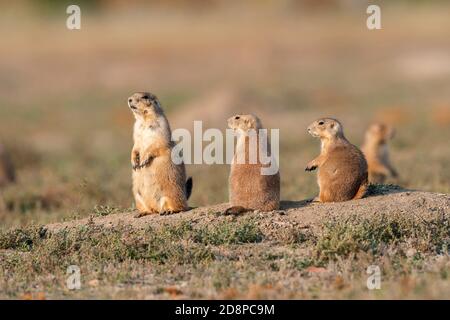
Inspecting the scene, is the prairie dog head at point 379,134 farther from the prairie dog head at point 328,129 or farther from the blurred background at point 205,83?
the prairie dog head at point 328,129

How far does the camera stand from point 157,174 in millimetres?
8875

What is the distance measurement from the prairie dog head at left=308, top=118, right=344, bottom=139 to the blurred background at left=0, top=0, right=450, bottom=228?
7.43ft

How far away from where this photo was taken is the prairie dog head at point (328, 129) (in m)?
9.09

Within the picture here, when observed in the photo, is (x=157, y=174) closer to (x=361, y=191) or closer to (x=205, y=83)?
(x=361, y=191)

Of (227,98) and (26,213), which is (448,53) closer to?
(227,98)

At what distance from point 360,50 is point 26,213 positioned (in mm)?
30165

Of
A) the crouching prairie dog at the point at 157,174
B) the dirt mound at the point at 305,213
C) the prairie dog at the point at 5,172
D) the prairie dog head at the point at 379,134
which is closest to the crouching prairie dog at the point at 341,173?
the dirt mound at the point at 305,213

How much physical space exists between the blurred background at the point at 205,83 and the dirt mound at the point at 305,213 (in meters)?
0.85

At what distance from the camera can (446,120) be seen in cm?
2139

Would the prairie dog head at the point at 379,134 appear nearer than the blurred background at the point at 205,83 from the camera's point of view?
Yes

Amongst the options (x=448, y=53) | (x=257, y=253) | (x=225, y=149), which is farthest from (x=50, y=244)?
(x=448, y=53)

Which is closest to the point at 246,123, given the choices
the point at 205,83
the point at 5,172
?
the point at 5,172

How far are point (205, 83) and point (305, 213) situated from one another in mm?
25186

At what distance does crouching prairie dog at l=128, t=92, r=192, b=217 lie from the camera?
8.88 meters
